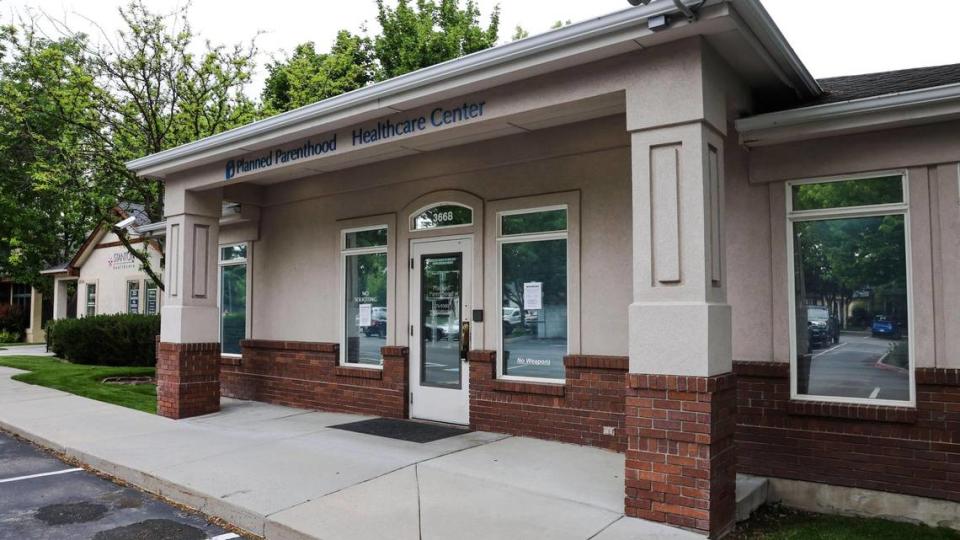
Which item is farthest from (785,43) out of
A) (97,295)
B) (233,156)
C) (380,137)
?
(97,295)

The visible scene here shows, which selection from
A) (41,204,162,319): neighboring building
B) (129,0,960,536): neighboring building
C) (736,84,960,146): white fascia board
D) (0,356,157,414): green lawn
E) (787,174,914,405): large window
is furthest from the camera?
(41,204,162,319): neighboring building

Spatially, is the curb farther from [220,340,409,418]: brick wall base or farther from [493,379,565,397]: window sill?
[493,379,565,397]: window sill

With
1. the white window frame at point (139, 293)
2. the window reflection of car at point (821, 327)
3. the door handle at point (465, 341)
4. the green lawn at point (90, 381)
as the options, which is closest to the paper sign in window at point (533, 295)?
the door handle at point (465, 341)

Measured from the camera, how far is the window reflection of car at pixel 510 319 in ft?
26.4

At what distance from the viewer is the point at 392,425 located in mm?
8711

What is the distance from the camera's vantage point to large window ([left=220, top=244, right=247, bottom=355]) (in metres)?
11.6

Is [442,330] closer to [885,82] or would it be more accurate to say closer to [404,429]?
[404,429]

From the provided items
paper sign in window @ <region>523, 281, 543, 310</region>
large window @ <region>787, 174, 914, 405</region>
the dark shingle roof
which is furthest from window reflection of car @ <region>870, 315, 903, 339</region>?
paper sign in window @ <region>523, 281, 543, 310</region>

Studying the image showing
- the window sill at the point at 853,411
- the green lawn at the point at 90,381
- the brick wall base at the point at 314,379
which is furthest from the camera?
the green lawn at the point at 90,381

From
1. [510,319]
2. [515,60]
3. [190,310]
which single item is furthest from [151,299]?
[515,60]

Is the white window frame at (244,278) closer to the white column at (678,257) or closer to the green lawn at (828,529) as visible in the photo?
the white column at (678,257)

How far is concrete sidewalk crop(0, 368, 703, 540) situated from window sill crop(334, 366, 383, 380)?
60cm

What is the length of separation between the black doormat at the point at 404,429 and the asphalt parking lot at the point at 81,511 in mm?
2661

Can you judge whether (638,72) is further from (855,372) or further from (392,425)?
(392,425)
